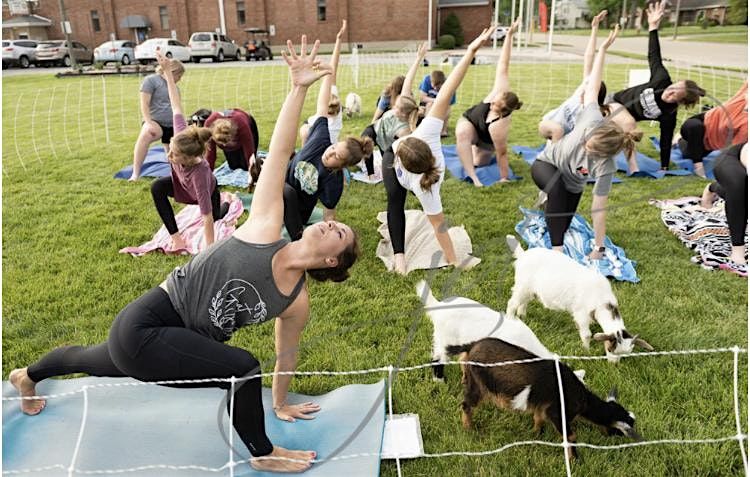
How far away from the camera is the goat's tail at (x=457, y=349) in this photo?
113 inches

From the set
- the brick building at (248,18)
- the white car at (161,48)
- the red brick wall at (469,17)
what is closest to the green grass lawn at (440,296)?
the white car at (161,48)

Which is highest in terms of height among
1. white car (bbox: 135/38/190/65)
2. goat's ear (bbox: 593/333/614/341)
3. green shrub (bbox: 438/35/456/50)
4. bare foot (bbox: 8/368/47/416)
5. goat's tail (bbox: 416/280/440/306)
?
green shrub (bbox: 438/35/456/50)

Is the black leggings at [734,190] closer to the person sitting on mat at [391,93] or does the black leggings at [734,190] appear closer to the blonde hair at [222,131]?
the person sitting on mat at [391,93]

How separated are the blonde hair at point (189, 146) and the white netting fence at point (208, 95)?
4081 mm

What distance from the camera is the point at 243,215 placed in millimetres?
5918

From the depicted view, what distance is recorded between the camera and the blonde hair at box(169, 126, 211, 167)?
4.35m

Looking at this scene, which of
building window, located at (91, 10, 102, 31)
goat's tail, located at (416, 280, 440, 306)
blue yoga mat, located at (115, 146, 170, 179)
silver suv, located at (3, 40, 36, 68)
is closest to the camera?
goat's tail, located at (416, 280, 440, 306)

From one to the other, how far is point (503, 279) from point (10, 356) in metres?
3.62

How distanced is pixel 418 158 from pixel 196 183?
1985mm

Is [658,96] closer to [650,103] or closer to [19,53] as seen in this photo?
[650,103]

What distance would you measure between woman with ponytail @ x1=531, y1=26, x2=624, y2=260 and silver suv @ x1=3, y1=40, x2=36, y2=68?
28947 millimetres

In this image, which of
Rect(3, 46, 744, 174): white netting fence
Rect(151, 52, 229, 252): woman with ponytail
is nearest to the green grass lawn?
Rect(151, 52, 229, 252): woman with ponytail

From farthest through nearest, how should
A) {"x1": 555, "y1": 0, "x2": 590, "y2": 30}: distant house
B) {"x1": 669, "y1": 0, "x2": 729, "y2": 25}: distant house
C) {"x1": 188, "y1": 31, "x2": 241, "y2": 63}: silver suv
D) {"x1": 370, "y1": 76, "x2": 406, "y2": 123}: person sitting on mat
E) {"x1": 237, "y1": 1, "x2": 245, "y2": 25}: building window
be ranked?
{"x1": 555, "y1": 0, "x2": 590, "y2": 30}: distant house, {"x1": 669, "y1": 0, "x2": 729, "y2": 25}: distant house, {"x1": 237, "y1": 1, "x2": 245, "y2": 25}: building window, {"x1": 188, "y1": 31, "x2": 241, "y2": 63}: silver suv, {"x1": 370, "y1": 76, "x2": 406, "y2": 123}: person sitting on mat

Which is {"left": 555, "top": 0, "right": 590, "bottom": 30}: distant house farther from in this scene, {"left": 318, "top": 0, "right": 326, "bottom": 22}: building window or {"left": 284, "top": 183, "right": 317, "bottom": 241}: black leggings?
{"left": 284, "top": 183, "right": 317, "bottom": 241}: black leggings
